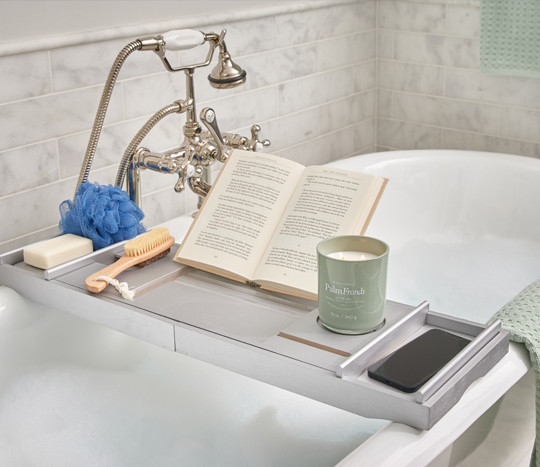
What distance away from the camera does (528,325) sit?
121 cm

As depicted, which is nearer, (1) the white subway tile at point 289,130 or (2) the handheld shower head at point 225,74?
(2) the handheld shower head at point 225,74

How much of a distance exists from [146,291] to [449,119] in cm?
157

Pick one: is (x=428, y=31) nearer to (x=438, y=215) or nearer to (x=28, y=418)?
(x=438, y=215)

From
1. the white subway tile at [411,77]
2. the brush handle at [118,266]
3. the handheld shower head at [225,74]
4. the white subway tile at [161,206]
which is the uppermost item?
the handheld shower head at [225,74]

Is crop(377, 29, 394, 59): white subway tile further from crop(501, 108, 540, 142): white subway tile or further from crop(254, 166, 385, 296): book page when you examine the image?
crop(254, 166, 385, 296): book page

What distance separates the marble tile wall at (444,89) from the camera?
2412 millimetres

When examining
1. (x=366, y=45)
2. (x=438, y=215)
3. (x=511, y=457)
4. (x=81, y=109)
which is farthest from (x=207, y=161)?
(x=366, y=45)

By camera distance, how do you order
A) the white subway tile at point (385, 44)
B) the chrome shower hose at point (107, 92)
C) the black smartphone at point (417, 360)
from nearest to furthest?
the black smartphone at point (417, 360), the chrome shower hose at point (107, 92), the white subway tile at point (385, 44)

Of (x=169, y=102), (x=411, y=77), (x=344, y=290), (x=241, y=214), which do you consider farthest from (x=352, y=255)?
(x=411, y=77)

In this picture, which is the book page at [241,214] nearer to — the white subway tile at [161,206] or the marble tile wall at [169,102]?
the marble tile wall at [169,102]

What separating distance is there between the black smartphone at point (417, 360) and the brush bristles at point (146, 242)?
522 mm

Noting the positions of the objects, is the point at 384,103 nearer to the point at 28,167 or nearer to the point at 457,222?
the point at 457,222

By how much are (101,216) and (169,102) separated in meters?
0.62

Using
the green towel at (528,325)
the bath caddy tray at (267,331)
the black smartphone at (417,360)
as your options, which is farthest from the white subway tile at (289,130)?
the black smartphone at (417,360)
